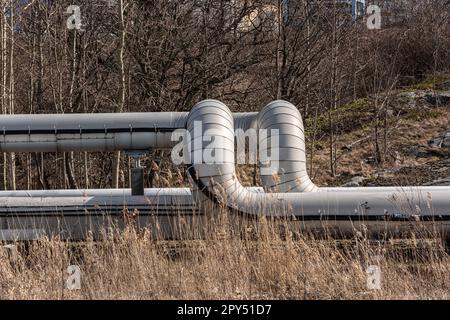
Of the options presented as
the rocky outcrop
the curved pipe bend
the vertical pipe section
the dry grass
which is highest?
the rocky outcrop

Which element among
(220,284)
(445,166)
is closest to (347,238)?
(220,284)

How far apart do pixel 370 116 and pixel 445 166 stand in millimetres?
4230

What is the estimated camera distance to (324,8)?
45.2ft

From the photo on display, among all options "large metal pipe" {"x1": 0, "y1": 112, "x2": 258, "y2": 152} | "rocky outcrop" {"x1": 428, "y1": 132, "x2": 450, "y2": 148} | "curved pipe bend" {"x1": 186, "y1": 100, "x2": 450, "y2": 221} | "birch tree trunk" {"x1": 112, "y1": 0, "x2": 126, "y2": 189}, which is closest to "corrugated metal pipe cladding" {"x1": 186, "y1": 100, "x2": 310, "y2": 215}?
"curved pipe bend" {"x1": 186, "y1": 100, "x2": 450, "y2": 221}

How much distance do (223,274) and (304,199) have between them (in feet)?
6.14

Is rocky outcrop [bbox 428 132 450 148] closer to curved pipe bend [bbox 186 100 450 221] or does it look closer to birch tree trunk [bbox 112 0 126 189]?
curved pipe bend [bbox 186 100 450 221]

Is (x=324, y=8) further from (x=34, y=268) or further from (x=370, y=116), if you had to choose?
(x=34, y=268)

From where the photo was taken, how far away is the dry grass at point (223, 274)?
14.1 ft

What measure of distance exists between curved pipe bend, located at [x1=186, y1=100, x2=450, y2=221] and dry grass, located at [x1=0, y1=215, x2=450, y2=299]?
2.38 ft

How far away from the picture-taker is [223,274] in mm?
4652

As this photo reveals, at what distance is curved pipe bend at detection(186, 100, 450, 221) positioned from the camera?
6.06 meters

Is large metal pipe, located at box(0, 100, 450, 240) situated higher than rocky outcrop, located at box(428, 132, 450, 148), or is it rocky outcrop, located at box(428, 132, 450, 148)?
rocky outcrop, located at box(428, 132, 450, 148)

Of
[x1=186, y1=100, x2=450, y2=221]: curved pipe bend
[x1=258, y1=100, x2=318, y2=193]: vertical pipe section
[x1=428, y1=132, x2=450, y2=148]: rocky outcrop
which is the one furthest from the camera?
[x1=428, y1=132, x2=450, y2=148]: rocky outcrop

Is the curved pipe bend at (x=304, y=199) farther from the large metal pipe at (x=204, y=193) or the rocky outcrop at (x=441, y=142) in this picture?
the rocky outcrop at (x=441, y=142)
